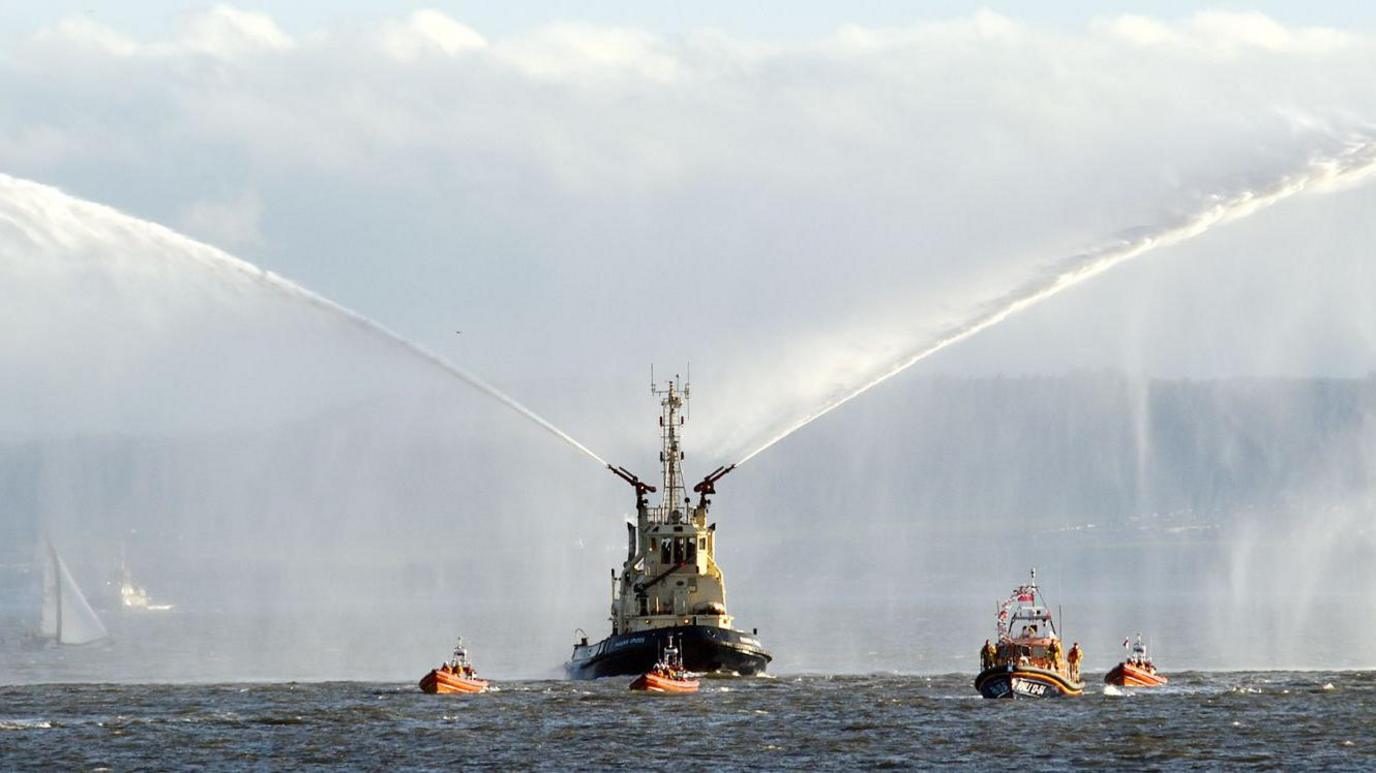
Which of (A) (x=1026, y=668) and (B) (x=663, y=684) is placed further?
(B) (x=663, y=684)

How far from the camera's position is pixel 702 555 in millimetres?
122750

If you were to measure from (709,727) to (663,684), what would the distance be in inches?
640

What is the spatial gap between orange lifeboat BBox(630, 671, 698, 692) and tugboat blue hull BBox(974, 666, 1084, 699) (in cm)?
1469

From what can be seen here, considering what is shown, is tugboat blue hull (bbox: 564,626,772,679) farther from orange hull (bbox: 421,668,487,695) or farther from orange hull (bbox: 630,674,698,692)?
orange hull (bbox: 421,668,487,695)

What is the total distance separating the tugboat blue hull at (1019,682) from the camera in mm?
101188

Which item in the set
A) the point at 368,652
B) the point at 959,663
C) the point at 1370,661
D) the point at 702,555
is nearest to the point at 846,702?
the point at 702,555

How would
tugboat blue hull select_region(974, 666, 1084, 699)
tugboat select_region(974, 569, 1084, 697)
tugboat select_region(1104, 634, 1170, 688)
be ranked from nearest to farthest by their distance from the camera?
tugboat blue hull select_region(974, 666, 1084, 699)
tugboat select_region(974, 569, 1084, 697)
tugboat select_region(1104, 634, 1170, 688)

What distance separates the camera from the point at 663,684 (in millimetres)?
108125

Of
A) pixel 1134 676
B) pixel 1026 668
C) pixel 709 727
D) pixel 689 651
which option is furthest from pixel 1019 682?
pixel 689 651

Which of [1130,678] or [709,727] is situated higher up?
[1130,678]

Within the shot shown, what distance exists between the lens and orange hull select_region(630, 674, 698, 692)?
355 feet

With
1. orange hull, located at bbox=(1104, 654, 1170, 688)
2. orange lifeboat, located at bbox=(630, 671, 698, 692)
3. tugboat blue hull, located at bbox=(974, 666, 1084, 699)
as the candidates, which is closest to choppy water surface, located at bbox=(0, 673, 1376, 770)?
tugboat blue hull, located at bbox=(974, 666, 1084, 699)

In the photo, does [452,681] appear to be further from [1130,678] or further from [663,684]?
[1130,678]

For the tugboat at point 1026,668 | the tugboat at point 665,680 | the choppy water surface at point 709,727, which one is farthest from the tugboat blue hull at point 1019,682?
the tugboat at point 665,680
